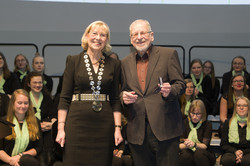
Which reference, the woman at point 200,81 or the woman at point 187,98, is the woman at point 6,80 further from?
the woman at point 200,81

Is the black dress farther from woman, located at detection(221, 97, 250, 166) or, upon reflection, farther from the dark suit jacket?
woman, located at detection(221, 97, 250, 166)

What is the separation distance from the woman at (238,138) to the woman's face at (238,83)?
27.5 inches

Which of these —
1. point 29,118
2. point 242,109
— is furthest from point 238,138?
point 29,118

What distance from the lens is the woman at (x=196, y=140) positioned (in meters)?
4.74

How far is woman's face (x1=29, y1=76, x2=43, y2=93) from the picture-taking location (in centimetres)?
535

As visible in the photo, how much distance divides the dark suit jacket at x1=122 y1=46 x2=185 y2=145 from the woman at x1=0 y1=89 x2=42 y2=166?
74.2 inches

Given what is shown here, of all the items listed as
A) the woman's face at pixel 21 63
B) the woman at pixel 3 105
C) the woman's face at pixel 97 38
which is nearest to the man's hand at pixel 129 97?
the woman's face at pixel 97 38

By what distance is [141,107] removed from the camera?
276 centimetres

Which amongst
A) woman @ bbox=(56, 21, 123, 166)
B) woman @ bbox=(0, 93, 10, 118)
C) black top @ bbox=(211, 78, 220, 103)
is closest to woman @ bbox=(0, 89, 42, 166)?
woman @ bbox=(0, 93, 10, 118)

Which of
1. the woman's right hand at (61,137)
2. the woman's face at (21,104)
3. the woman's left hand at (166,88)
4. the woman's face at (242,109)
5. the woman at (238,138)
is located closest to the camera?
the woman's left hand at (166,88)

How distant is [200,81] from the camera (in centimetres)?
626

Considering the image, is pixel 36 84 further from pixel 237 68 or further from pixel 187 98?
pixel 237 68

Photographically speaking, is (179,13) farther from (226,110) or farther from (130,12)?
(226,110)

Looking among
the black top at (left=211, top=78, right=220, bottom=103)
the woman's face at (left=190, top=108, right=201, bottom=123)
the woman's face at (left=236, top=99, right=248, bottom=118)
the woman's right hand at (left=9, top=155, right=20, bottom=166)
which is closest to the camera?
the woman's right hand at (left=9, top=155, right=20, bottom=166)
